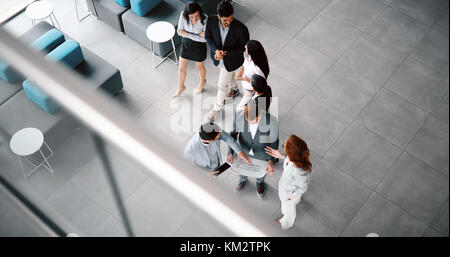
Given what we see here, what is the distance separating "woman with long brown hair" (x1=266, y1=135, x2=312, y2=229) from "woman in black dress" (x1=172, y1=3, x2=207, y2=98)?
5.80ft

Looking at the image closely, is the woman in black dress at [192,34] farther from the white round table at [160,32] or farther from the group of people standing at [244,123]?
the white round table at [160,32]

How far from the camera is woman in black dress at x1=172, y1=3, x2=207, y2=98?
495 cm

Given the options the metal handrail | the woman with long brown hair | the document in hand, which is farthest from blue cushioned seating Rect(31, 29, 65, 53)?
the metal handrail

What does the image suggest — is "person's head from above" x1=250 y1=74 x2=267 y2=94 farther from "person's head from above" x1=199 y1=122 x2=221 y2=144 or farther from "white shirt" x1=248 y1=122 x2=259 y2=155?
"person's head from above" x1=199 y1=122 x2=221 y2=144

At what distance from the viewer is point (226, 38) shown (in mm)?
4965

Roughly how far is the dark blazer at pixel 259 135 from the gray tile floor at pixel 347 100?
583mm

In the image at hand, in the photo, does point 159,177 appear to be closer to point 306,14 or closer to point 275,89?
point 275,89

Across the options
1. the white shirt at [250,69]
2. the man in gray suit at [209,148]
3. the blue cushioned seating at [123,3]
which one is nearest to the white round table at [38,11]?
the blue cushioned seating at [123,3]

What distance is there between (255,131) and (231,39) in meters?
1.31

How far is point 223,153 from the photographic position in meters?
5.59

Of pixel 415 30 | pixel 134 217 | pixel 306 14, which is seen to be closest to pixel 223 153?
pixel 306 14

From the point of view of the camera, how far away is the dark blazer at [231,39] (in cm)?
489

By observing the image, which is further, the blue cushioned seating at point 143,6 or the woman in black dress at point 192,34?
the blue cushioned seating at point 143,6
